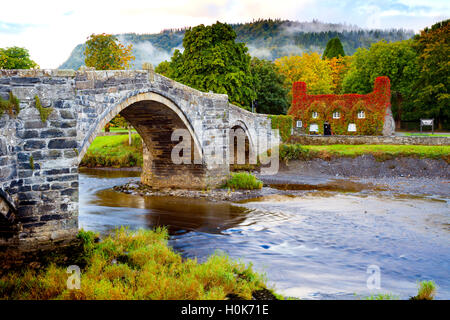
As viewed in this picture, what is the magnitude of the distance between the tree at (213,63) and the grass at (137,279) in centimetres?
2321

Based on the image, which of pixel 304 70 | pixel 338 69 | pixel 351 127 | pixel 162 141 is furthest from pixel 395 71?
pixel 162 141

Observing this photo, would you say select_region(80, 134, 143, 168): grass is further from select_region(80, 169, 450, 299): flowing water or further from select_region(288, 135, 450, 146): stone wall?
select_region(288, 135, 450, 146): stone wall

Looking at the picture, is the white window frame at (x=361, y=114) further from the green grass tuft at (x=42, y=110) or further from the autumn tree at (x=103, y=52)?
the green grass tuft at (x=42, y=110)

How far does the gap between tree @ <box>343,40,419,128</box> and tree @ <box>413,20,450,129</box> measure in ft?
3.78

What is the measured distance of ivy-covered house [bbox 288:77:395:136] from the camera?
3531 centimetres

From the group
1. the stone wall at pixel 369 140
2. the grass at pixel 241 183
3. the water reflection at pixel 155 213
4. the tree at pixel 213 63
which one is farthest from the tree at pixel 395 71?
the water reflection at pixel 155 213

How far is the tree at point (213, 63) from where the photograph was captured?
31.5 m

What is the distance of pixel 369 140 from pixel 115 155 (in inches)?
749

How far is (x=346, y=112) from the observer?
36.1 m

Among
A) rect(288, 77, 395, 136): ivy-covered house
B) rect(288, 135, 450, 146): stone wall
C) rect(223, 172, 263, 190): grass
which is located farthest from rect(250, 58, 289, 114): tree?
rect(223, 172, 263, 190): grass

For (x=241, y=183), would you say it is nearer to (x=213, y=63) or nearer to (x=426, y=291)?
(x=426, y=291)

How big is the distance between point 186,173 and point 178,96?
14.7 feet
